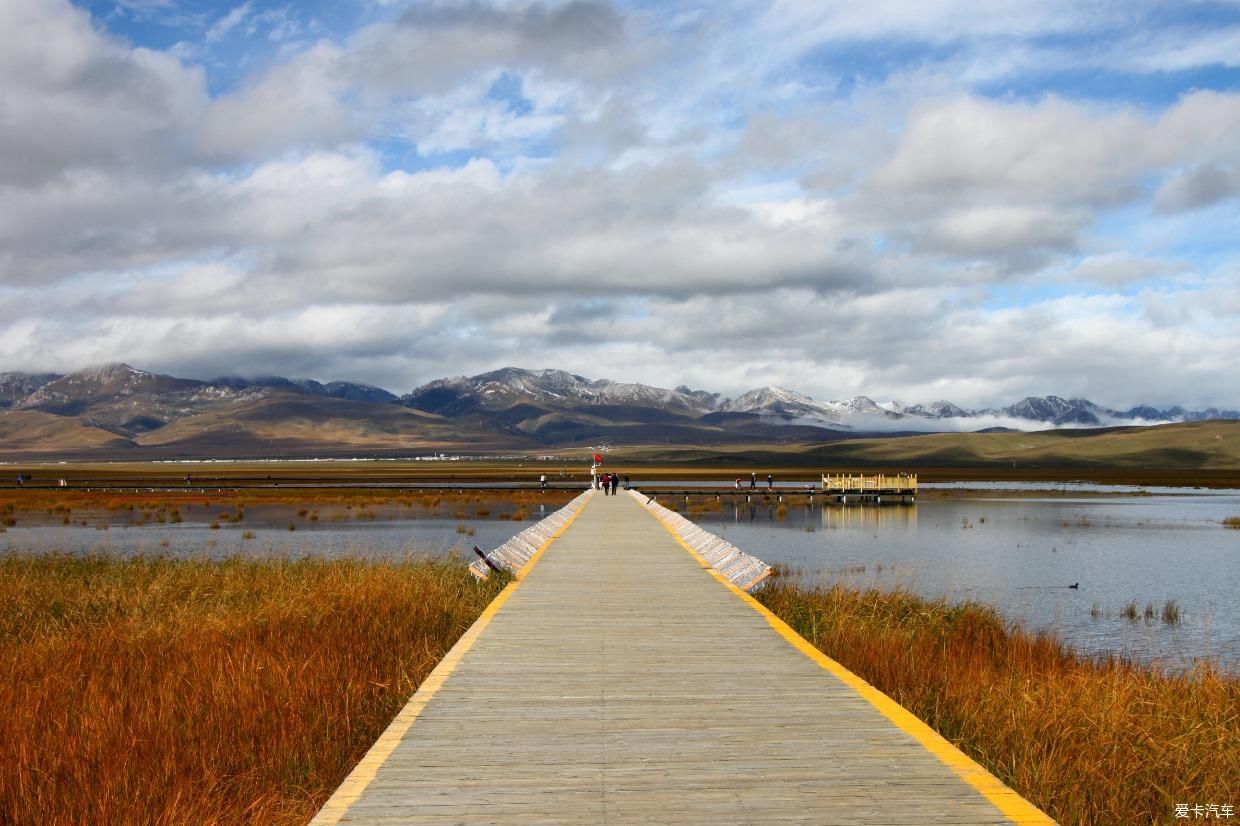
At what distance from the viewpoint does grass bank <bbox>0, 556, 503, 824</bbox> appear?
739 cm

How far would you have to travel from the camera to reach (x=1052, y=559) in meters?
34.4

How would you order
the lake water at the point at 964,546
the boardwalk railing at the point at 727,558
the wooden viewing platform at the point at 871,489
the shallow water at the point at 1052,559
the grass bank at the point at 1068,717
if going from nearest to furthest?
the grass bank at the point at 1068,717
the boardwalk railing at the point at 727,558
the shallow water at the point at 1052,559
the lake water at the point at 964,546
the wooden viewing platform at the point at 871,489

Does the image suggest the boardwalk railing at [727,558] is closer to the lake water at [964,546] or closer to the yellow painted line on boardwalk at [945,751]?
the lake water at [964,546]

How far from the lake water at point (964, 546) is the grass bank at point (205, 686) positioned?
939 cm

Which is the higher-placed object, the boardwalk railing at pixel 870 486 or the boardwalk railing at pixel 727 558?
the boardwalk railing at pixel 727 558

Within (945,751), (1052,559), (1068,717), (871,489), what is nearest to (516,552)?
(1068,717)

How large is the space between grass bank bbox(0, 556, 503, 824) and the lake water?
9.39 meters

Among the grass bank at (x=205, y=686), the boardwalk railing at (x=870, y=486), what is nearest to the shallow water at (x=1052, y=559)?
the boardwalk railing at (x=870, y=486)

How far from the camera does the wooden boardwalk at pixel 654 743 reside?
588 cm

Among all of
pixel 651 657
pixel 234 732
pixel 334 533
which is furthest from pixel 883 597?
pixel 334 533

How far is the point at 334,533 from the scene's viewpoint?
145ft

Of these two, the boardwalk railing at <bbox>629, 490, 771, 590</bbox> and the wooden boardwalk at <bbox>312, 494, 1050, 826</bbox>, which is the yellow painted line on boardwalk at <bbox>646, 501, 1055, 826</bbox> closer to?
the wooden boardwalk at <bbox>312, 494, 1050, 826</bbox>

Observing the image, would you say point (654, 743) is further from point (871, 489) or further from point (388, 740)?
point (871, 489)

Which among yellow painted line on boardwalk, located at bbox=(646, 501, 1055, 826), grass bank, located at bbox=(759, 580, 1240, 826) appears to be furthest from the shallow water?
yellow painted line on boardwalk, located at bbox=(646, 501, 1055, 826)
